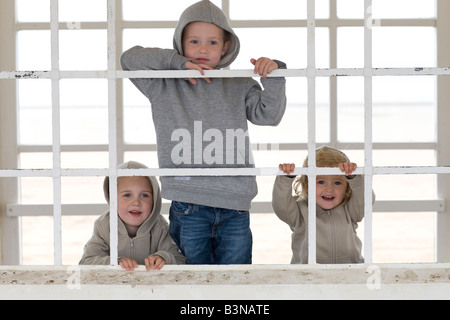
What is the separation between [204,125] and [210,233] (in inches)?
12.7

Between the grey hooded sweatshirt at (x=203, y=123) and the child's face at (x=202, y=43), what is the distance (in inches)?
0.8

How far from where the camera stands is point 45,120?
1256 centimetres

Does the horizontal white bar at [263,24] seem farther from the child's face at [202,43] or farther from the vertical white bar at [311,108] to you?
the vertical white bar at [311,108]

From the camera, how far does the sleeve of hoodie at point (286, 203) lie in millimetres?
2377

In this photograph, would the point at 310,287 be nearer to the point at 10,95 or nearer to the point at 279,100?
the point at 279,100

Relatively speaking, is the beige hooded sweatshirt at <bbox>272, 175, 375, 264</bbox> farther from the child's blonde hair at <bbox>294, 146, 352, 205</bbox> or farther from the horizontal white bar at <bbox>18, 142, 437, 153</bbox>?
the horizontal white bar at <bbox>18, 142, 437, 153</bbox>

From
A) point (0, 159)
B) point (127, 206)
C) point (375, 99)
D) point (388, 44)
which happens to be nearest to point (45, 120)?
point (375, 99)

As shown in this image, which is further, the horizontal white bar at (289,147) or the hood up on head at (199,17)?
the horizontal white bar at (289,147)

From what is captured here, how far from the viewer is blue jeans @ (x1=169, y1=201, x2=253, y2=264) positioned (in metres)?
2.20

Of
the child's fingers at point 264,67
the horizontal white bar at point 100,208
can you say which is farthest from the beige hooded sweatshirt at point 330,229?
the horizontal white bar at point 100,208

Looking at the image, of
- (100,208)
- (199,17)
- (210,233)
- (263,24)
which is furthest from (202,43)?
(100,208)

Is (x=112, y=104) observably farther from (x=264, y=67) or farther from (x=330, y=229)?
(x=330, y=229)

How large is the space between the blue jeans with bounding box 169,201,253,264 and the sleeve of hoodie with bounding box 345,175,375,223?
1.35 ft

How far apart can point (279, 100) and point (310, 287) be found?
0.52 metres
